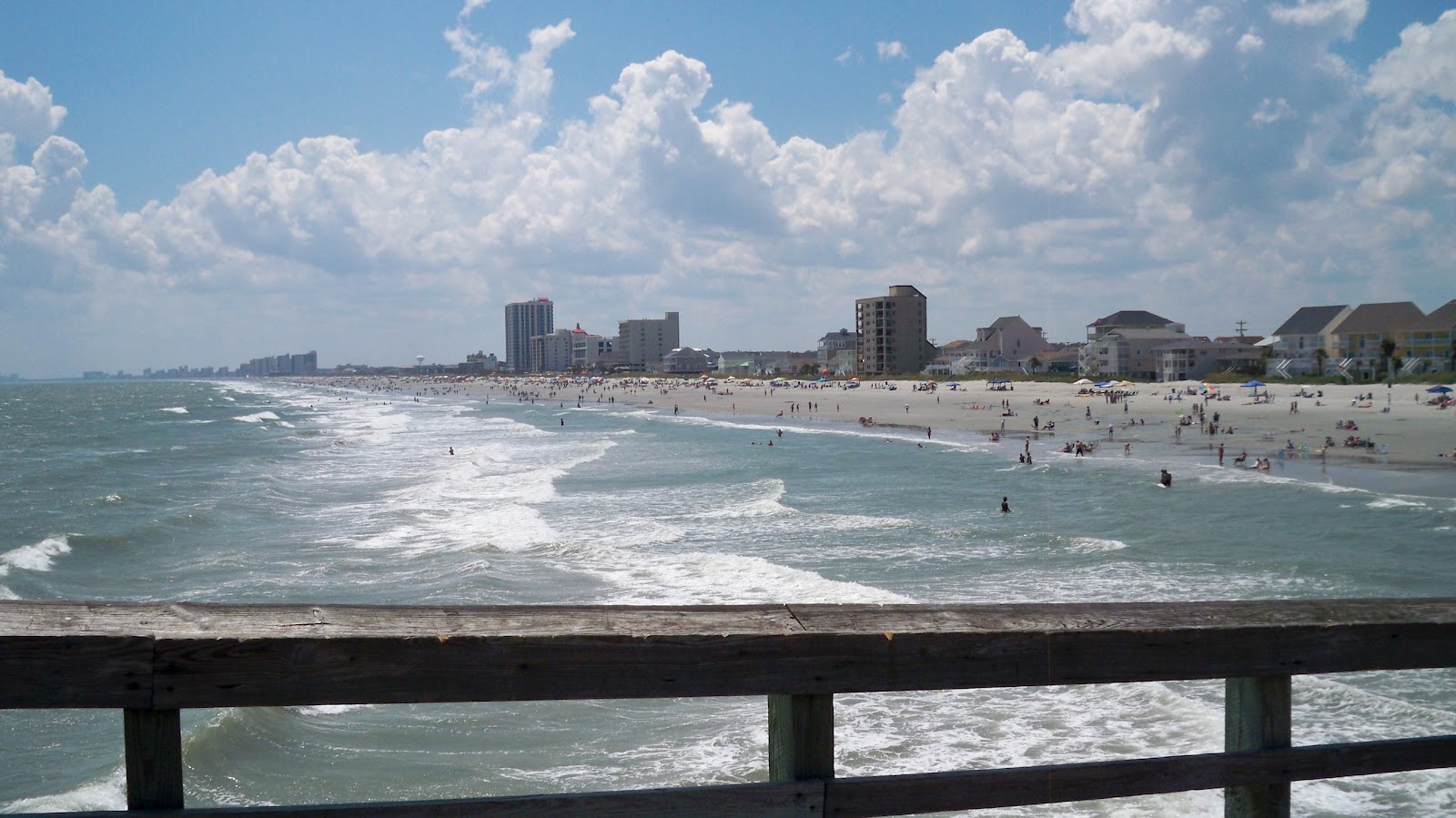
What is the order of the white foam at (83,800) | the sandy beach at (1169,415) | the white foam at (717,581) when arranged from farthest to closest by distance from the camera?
the sandy beach at (1169,415)
the white foam at (717,581)
the white foam at (83,800)

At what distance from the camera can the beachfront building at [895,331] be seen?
141375mm

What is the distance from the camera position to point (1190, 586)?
1531 centimetres

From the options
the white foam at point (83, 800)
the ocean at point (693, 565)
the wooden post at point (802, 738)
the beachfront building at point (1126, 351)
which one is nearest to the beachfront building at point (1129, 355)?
the beachfront building at point (1126, 351)

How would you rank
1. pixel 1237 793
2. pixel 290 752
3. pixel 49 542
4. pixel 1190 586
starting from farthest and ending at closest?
pixel 49 542 → pixel 1190 586 → pixel 290 752 → pixel 1237 793

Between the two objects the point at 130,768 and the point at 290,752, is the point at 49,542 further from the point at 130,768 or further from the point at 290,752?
the point at 130,768

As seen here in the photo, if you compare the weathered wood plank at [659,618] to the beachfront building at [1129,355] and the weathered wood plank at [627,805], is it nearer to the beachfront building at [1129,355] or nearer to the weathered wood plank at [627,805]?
the weathered wood plank at [627,805]

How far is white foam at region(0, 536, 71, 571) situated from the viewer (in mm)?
18781

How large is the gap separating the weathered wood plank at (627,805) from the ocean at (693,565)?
5.15 metres

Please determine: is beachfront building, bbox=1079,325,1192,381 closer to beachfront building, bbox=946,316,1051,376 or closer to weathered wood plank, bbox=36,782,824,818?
beachfront building, bbox=946,316,1051,376

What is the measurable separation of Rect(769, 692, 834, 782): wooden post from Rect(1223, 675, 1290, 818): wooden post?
3.13 ft

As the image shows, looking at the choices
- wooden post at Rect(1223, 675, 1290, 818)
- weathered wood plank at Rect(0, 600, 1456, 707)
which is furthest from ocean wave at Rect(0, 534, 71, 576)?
wooden post at Rect(1223, 675, 1290, 818)

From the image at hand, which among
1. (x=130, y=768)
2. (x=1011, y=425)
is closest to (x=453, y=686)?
(x=130, y=768)

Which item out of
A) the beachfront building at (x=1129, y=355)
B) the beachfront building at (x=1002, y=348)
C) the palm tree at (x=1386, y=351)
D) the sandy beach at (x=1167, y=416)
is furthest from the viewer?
the beachfront building at (x=1002, y=348)

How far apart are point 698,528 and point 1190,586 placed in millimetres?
10161
